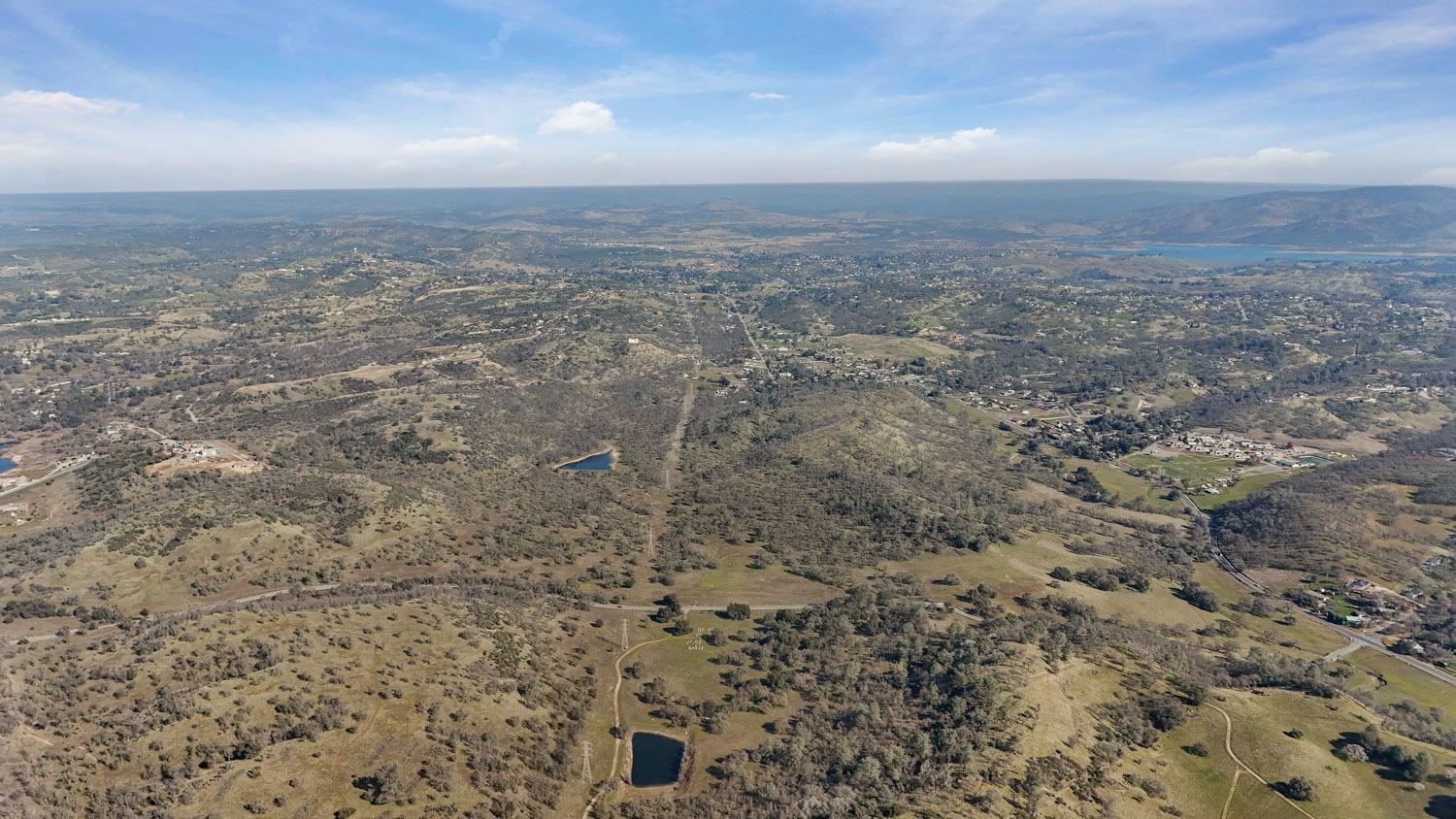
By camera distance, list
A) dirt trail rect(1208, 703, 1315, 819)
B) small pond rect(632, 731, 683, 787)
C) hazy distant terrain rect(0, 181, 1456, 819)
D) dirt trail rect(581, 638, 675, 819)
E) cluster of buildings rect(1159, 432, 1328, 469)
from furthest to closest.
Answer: cluster of buildings rect(1159, 432, 1328, 469) → small pond rect(632, 731, 683, 787) → dirt trail rect(581, 638, 675, 819) → dirt trail rect(1208, 703, 1315, 819) → hazy distant terrain rect(0, 181, 1456, 819)

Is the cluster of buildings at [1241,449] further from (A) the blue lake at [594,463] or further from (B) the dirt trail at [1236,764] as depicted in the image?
(A) the blue lake at [594,463]

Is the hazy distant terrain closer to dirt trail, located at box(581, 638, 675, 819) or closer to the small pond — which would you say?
dirt trail, located at box(581, 638, 675, 819)

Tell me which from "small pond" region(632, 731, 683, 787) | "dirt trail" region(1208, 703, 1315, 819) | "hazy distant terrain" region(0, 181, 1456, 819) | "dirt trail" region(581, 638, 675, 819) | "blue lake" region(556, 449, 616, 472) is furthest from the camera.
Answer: "blue lake" region(556, 449, 616, 472)

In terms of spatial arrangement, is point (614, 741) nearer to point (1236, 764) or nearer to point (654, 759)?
point (654, 759)

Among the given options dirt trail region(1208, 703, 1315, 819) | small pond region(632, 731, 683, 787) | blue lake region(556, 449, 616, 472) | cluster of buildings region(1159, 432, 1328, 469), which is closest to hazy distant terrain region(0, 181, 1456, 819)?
dirt trail region(1208, 703, 1315, 819)

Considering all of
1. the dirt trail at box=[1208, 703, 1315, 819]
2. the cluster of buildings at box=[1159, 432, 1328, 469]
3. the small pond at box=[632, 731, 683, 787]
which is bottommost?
the cluster of buildings at box=[1159, 432, 1328, 469]

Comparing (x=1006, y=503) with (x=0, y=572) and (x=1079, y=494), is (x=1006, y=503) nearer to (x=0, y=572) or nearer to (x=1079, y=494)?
(x=1079, y=494)

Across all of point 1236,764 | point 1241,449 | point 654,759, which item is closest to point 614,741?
point 654,759
